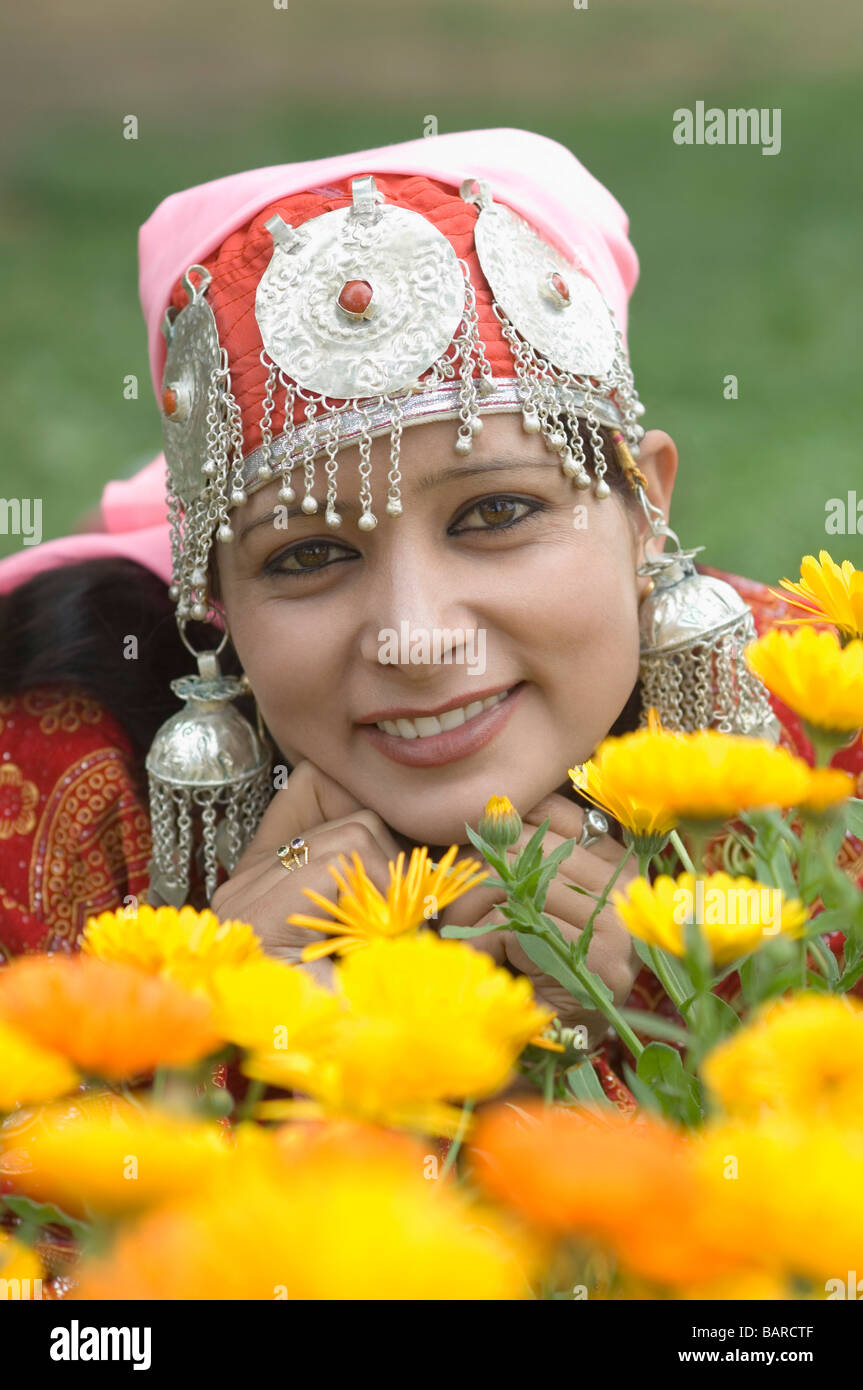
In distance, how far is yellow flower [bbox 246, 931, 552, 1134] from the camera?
0.95 ft

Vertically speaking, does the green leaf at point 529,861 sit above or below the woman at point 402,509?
below

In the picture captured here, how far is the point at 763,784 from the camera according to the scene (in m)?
A: 0.41

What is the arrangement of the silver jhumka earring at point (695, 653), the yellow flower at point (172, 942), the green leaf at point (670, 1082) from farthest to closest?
1. the silver jhumka earring at point (695, 653)
2. the green leaf at point (670, 1082)
3. the yellow flower at point (172, 942)

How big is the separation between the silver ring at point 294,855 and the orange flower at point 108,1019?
0.92 m

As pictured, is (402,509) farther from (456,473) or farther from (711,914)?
(711,914)

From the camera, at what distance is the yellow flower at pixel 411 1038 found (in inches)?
11.4

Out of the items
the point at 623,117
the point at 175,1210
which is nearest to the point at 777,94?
the point at 623,117

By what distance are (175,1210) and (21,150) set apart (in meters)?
5.09

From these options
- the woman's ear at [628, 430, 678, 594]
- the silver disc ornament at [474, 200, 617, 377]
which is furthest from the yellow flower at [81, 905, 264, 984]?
the woman's ear at [628, 430, 678, 594]

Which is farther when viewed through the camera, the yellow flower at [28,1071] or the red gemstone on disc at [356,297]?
the red gemstone on disc at [356,297]

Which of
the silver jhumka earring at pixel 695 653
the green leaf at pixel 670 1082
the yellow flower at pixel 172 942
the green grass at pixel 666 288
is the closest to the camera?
the yellow flower at pixel 172 942

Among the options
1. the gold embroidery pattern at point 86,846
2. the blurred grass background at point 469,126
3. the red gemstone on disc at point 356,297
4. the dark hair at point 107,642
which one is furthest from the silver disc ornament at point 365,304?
the blurred grass background at point 469,126

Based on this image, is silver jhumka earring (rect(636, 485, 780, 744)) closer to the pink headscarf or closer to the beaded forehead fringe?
the beaded forehead fringe

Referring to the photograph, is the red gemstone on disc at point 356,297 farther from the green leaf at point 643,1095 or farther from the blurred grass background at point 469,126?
the blurred grass background at point 469,126
